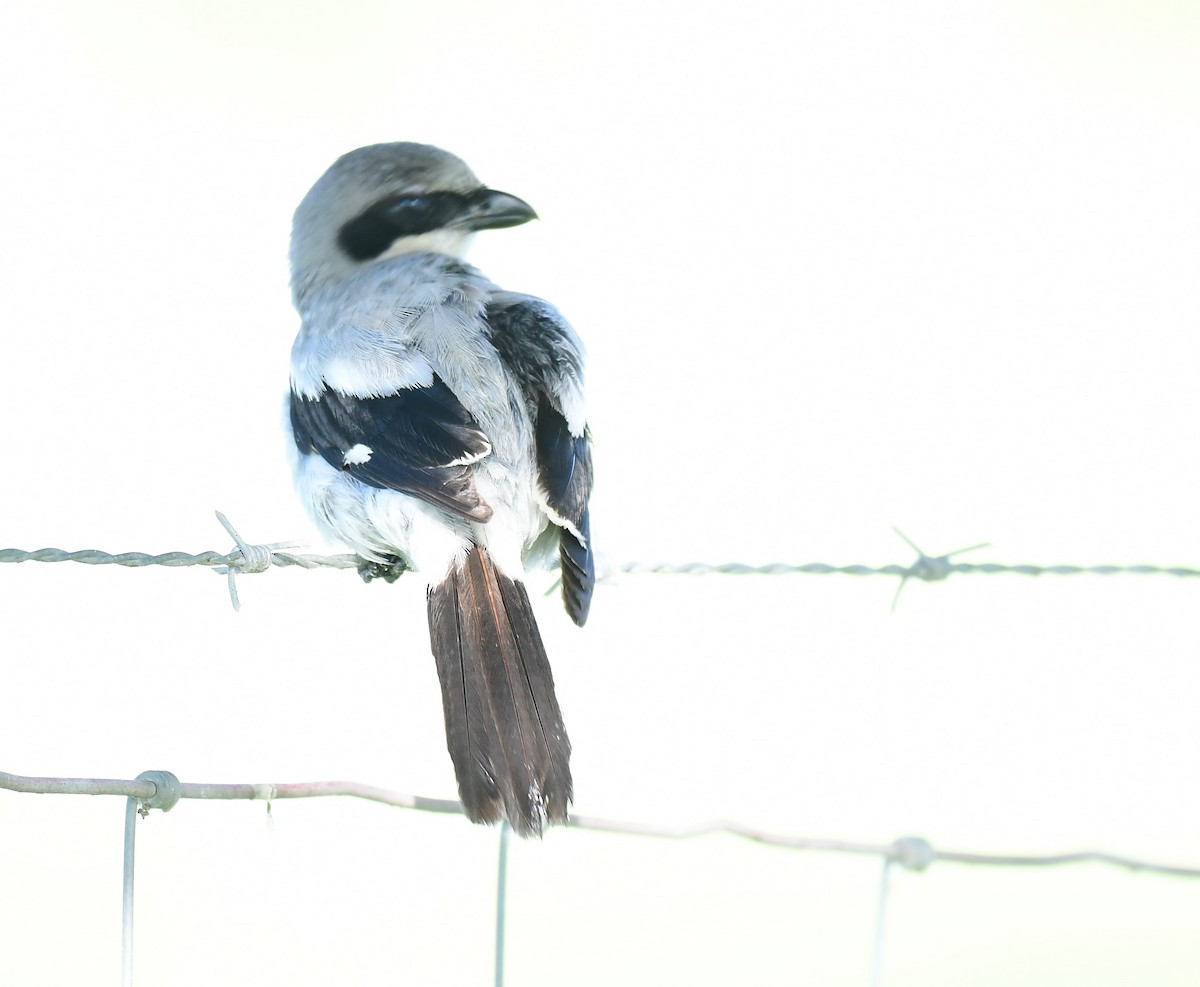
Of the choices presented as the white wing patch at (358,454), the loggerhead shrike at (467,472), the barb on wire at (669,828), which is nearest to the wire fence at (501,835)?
the barb on wire at (669,828)

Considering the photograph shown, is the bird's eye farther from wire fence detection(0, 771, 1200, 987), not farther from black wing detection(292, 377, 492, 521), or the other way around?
wire fence detection(0, 771, 1200, 987)

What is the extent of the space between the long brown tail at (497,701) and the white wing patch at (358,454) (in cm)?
35

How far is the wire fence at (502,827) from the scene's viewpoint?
1.77m

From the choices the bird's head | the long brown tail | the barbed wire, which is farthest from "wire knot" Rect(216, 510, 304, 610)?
the bird's head

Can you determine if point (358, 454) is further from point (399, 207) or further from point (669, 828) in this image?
point (669, 828)

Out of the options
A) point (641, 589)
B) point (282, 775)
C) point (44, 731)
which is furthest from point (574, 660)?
point (44, 731)

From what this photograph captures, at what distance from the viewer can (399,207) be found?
11.6 feet

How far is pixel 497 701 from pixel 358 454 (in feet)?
2.49

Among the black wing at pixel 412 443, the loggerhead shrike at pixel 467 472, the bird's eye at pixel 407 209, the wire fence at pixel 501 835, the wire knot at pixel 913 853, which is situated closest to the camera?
the wire fence at pixel 501 835

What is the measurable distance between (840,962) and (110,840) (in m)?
2.58

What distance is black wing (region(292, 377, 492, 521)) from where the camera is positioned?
2609 millimetres

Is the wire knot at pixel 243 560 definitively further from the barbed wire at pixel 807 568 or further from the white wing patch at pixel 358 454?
the white wing patch at pixel 358 454

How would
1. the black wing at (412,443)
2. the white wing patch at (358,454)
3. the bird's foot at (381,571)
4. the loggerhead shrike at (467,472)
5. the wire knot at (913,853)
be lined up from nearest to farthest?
the wire knot at (913,853)
the loggerhead shrike at (467,472)
the black wing at (412,443)
the white wing patch at (358,454)
the bird's foot at (381,571)

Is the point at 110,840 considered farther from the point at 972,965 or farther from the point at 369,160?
the point at 972,965
